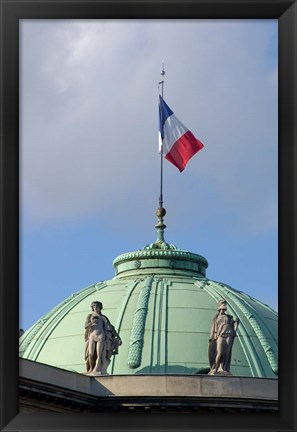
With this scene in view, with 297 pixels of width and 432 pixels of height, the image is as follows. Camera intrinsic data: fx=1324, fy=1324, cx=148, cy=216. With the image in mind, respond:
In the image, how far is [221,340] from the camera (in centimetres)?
4831

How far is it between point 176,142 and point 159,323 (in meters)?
7.62

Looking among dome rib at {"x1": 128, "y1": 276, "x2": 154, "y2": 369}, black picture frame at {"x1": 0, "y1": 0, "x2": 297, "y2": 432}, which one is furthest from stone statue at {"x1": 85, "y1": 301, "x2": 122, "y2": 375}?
black picture frame at {"x1": 0, "y1": 0, "x2": 297, "y2": 432}

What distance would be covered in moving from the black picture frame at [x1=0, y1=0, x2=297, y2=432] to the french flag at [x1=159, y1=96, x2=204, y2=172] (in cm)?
3764

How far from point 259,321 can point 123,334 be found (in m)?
5.94

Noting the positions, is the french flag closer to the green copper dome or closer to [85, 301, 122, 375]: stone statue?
the green copper dome

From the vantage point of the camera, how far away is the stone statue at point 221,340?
47.9 metres

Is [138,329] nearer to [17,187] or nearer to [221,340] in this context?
[221,340]

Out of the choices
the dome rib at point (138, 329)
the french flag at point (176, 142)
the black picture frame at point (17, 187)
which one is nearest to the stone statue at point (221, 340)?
the dome rib at point (138, 329)

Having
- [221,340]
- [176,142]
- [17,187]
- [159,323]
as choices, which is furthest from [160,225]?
[17,187]

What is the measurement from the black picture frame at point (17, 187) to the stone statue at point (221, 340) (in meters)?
33.6

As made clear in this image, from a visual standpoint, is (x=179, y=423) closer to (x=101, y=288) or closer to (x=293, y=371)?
(x=293, y=371)

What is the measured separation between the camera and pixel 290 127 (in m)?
14.3

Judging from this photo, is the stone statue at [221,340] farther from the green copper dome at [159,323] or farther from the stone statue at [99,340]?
the stone statue at [99,340]

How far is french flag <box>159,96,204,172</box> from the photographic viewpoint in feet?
173
